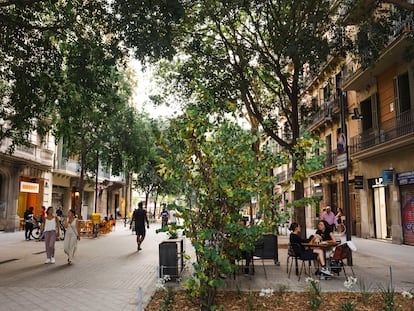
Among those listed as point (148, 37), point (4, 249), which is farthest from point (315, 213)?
point (148, 37)

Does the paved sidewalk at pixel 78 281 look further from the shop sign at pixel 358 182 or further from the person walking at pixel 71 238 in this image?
the shop sign at pixel 358 182

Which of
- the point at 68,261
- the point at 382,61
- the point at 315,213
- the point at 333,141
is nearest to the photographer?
the point at 68,261

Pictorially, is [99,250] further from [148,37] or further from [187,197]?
[187,197]

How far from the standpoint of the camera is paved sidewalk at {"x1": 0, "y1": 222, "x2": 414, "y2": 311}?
7223 millimetres

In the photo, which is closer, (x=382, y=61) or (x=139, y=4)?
(x=139, y=4)

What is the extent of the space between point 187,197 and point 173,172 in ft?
1.59

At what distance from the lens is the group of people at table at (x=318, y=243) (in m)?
9.42

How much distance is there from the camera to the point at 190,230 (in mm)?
6500

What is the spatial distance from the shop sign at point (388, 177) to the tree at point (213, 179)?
47.2ft

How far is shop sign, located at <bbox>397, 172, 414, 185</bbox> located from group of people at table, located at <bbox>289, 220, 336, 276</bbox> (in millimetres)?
9019

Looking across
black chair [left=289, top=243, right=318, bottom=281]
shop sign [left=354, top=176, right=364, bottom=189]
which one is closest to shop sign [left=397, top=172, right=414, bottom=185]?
shop sign [left=354, top=176, right=364, bottom=189]

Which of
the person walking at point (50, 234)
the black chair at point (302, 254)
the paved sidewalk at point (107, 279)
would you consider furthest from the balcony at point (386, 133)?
the person walking at point (50, 234)

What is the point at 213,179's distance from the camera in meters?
6.26

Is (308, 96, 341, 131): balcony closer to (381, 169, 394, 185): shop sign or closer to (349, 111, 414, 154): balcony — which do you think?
(349, 111, 414, 154): balcony
